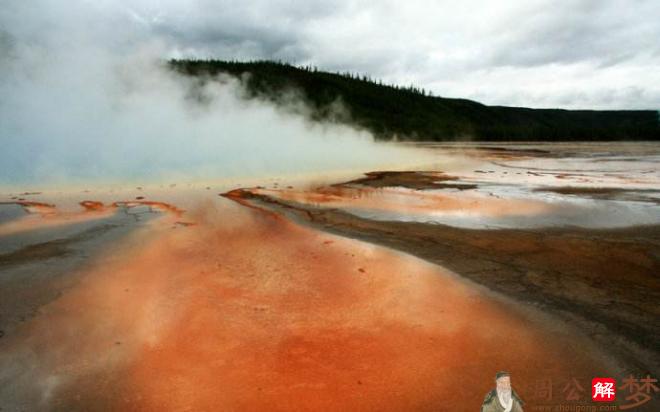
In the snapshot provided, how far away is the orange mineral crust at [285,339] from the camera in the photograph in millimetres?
2598

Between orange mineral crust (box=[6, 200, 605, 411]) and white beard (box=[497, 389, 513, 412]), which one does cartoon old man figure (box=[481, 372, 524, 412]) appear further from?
orange mineral crust (box=[6, 200, 605, 411])

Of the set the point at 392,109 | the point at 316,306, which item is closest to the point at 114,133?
the point at 316,306

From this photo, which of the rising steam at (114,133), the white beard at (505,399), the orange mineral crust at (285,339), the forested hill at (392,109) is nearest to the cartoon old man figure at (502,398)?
the white beard at (505,399)

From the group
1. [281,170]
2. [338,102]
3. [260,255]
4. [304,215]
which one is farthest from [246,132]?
Result: [338,102]

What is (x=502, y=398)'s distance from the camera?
5.85 feet

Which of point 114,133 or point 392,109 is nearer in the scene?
point 114,133

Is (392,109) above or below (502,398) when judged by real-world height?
above

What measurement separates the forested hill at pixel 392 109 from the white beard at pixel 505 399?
52.2 m

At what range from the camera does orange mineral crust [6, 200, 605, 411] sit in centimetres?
260

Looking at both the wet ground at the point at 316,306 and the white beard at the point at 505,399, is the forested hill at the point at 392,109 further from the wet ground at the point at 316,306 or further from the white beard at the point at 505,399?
the white beard at the point at 505,399

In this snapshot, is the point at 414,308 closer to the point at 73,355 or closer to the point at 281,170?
the point at 73,355

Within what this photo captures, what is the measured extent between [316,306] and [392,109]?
9417 centimetres

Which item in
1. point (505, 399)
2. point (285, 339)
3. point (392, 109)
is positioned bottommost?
point (285, 339)

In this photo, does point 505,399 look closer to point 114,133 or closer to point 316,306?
point 316,306
